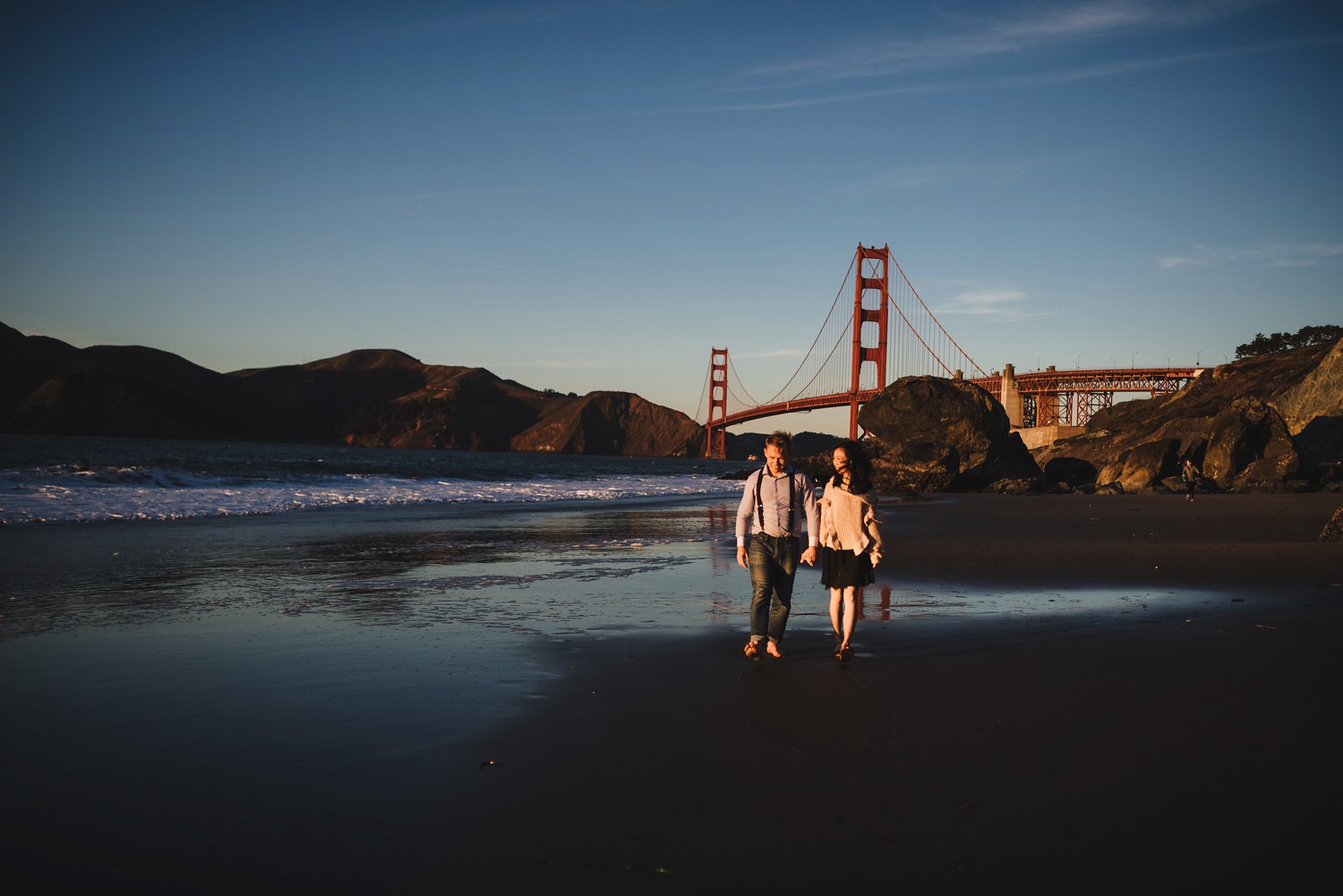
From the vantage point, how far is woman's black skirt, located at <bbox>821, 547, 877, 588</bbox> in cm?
551

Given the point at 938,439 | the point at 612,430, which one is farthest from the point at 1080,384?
the point at 612,430

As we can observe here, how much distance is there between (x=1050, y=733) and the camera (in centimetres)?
379

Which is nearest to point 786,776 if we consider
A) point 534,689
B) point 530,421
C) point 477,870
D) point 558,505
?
point 477,870

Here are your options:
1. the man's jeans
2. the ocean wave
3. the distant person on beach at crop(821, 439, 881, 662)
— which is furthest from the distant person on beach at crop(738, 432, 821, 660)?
the ocean wave

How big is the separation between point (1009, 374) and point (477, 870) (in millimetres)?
62379

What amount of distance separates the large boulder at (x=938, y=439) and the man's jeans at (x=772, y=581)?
2641cm

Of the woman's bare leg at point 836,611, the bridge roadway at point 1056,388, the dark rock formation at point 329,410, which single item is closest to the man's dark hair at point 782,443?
the woman's bare leg at point 836,611

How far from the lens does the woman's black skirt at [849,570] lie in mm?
5508

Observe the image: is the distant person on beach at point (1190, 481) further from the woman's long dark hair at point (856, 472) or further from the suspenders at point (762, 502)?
the suspenders at point (762, 502)

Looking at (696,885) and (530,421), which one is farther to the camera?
(530,421)

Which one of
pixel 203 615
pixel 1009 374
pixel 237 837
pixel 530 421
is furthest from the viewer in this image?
pixel 530 421

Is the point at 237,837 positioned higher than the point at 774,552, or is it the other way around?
the point at 774,552

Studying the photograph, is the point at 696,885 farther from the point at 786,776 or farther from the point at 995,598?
the point at 995,598

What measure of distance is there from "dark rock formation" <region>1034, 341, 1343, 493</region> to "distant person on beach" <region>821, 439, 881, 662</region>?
75.5 ft
